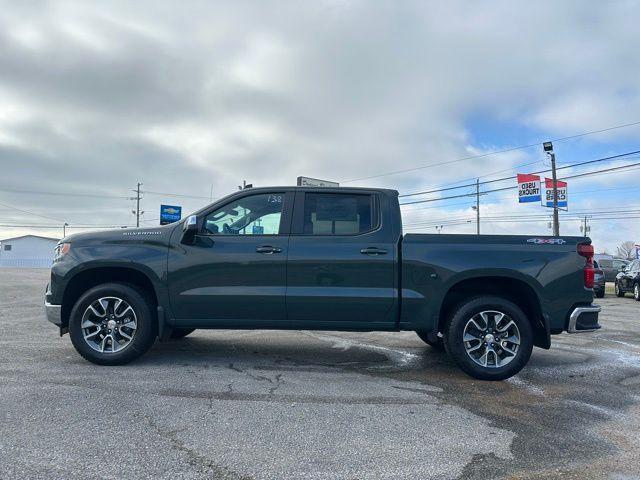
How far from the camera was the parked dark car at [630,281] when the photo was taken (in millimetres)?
17203

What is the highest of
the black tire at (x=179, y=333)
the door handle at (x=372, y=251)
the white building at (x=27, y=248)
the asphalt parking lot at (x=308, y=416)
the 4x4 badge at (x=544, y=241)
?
the white building at (x=27, y=248)

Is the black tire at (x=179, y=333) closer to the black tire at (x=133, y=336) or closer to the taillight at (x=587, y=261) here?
the black tire at (x=133, y=336)

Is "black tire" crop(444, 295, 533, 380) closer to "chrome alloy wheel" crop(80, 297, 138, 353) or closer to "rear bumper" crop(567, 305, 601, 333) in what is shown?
"rear bumper" crop(567, 305, 601, 333)

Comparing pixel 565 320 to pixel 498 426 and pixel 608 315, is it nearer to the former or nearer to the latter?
pixel 498 426

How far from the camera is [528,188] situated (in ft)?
85.8

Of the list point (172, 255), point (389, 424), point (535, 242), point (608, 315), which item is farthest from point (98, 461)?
point (608, 315)

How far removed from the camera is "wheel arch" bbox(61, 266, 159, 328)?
552 centimetres

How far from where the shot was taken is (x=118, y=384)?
4711mm

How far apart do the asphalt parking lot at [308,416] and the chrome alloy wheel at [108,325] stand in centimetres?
26

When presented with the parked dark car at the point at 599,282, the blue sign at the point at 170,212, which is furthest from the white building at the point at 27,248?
the parked dark car at the point at 599,282

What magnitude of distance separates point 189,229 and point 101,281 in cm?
132

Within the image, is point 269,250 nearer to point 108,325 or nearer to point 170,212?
point 108,325

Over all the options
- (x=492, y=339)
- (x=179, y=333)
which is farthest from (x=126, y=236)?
(x=492, y=339)

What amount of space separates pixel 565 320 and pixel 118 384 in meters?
4.56
